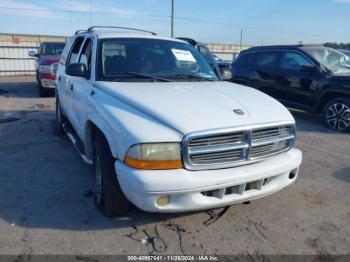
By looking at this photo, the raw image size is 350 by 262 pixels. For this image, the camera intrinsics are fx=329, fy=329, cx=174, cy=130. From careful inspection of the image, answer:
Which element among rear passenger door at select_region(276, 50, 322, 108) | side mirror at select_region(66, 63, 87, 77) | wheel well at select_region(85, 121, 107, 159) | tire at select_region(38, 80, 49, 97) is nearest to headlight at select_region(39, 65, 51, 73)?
tire at select_region(38, 80, 49, 97)

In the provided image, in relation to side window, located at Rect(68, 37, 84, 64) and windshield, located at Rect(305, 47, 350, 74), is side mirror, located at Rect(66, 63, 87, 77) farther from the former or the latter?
windshield, located at Rect(305, 47, 350, 74)

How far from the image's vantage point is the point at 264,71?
28.7 feet

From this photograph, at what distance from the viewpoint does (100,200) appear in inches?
134

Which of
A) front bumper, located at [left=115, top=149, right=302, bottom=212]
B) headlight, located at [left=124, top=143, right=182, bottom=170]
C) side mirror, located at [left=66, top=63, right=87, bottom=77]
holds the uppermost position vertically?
side mirror, located at [left=66, top=63, right=87, bottom=77]

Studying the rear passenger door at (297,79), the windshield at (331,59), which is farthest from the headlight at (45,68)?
the windshield at (331,59)

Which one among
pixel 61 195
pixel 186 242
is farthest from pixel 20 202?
pixel 186 242

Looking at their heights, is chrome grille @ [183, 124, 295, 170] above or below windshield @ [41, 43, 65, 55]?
below

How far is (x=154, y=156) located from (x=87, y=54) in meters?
2.32

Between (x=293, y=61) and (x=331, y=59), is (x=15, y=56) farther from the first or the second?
(x=331, y=59)

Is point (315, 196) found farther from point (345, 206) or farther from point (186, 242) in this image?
point (186, 242)

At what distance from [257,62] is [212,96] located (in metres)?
6.12

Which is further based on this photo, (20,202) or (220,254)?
(20,202)

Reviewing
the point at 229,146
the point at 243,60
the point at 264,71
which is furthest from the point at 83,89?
the point at 243,60

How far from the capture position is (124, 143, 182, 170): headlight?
8.79 feet
